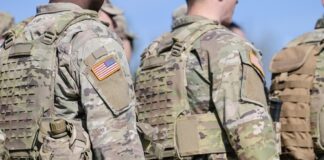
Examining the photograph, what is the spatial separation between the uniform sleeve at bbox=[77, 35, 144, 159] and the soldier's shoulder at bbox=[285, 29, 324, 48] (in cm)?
257

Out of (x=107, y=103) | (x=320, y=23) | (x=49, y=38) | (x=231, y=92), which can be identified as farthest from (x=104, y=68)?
(x=320, y=23)

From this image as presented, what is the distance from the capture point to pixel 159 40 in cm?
537

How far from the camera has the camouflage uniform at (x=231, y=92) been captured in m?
4.65

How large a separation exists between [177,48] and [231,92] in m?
0.49

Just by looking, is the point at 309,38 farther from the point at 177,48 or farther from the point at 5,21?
the point at 5,21

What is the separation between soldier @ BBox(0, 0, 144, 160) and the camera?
12.8 feet

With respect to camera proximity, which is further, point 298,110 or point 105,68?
point 298,110

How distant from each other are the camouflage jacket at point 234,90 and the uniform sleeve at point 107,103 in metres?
0.83

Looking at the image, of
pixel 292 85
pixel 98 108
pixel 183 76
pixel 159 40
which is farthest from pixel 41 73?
pixel 292 85

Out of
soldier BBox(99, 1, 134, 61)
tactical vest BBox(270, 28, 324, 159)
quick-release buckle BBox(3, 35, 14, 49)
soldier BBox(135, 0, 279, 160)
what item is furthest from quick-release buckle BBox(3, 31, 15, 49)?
soldier BBox(99, 1, 134, 61)

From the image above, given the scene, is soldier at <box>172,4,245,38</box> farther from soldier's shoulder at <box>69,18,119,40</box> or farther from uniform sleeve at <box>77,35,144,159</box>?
uniform sleeve at <box>77,35,144,159</box>

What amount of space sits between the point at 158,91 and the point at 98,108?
114 centimetres

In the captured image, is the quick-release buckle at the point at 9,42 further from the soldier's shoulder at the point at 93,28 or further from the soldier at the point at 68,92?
the soldier's shoulder at the point at 93,28

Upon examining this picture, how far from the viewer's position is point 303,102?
6.00 m
